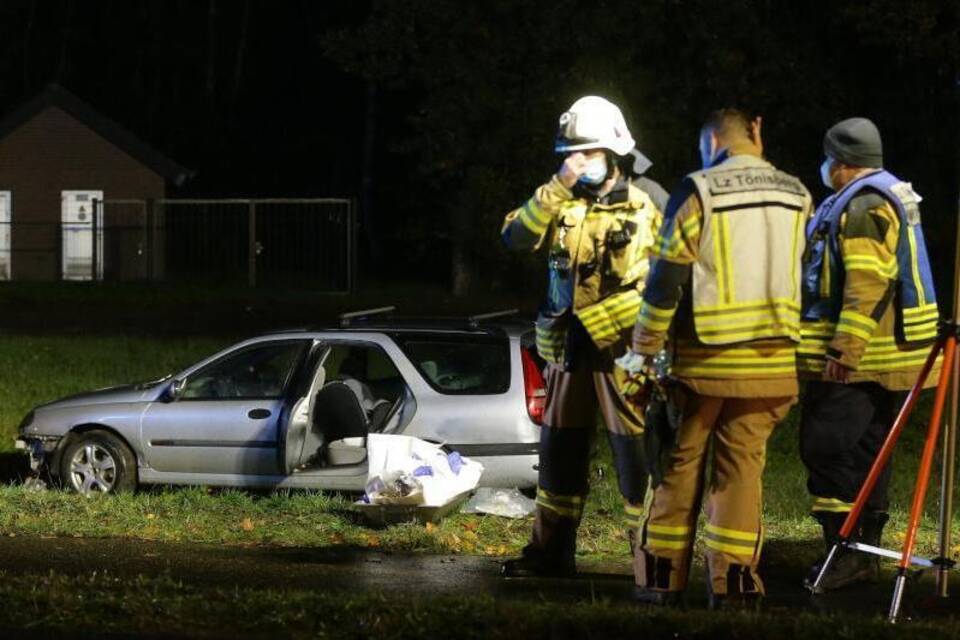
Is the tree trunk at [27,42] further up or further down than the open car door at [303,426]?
further up

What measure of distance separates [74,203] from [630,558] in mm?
37168

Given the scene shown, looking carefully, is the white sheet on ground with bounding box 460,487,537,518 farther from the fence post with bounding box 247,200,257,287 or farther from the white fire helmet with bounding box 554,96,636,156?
the fence post with bounding box 247,200,257,287

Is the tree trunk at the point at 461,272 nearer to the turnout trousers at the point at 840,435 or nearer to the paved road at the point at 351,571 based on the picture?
the paved road at the point at 351,571

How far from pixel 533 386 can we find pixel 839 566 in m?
3.79

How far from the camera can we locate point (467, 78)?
38.3m

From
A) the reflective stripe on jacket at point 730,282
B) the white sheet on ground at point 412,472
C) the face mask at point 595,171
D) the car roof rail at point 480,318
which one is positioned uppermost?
the face mask at point 595,171

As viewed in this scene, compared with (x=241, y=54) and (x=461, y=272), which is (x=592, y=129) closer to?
(x=461, y=272)

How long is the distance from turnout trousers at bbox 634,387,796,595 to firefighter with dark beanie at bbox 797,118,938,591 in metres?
0.86

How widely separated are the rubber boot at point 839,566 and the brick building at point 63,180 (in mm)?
35638

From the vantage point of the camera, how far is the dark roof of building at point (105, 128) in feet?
145

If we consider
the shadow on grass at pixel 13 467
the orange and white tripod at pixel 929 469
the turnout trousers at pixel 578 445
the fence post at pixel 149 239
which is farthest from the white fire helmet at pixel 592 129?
the fence post at pixel 149 239

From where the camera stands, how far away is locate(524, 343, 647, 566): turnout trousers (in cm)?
802

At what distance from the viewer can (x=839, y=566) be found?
831 centimetres

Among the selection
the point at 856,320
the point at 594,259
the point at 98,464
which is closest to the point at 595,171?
the point at 594,259
